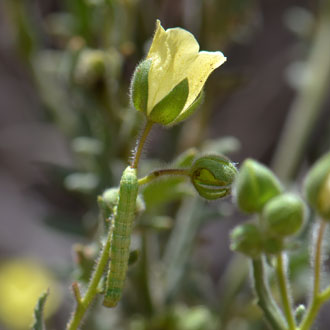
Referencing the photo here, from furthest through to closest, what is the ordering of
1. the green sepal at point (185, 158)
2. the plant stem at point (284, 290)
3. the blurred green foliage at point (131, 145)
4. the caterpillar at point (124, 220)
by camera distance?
1. the blurred green foliage at point (131, 145)
2. the green sepal at point (185, 158)
3. the plant stem at point (284, 290)
4. the caterpillar at point (124, 220)

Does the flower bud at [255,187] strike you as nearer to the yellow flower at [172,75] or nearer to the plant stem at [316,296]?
the plant stem at [316,296]

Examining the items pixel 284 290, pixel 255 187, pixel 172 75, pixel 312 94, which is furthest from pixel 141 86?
pixel 312 94

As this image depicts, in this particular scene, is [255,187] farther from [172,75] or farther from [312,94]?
[312,94]

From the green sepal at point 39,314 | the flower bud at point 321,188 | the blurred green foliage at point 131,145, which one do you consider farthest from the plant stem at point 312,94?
the green sepal at point 39,314

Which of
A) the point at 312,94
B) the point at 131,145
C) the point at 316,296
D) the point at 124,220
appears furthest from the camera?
the point at 312,94

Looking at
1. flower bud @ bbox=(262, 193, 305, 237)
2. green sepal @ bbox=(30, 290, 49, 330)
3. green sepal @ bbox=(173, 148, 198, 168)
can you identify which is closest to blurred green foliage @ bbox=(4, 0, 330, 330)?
green sepal @ bbox=(173, 148, 198, 168)

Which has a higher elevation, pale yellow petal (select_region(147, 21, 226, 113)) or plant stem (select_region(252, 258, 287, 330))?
pale yellow petal (select_region(147, 21, 226, 113))

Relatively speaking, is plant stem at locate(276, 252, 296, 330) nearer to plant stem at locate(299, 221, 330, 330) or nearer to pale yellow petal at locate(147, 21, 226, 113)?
plant stem at locate(299, 221, 330, 330)
